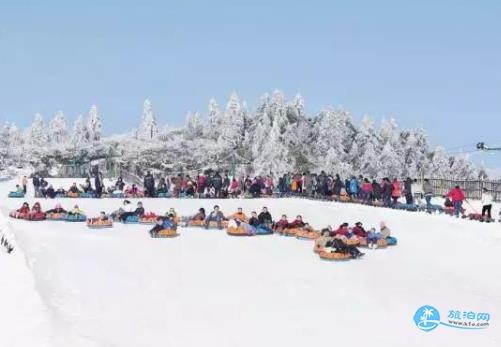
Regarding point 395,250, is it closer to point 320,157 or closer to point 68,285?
point 68,285

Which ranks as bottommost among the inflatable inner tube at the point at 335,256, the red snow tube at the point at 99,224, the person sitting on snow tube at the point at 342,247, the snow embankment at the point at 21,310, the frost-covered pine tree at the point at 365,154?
the snow embankment at the point at 21,310

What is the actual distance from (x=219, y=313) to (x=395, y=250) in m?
11.8

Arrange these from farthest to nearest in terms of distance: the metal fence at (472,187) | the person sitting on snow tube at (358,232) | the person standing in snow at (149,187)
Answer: the person standing in snow at (149,187), the metal fence at (472,187), the person sitting on snow tube at (358,232)

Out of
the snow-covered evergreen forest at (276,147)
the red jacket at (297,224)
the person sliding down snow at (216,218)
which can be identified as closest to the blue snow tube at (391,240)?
the red jacket at (297,224)

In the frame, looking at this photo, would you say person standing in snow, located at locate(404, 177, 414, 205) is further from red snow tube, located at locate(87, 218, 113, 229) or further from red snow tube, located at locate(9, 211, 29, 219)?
red snow tube, located at locate(9, 211, 29, 219)

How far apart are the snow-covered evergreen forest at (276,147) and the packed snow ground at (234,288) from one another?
34786 millimetres

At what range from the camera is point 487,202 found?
37531 millimetres

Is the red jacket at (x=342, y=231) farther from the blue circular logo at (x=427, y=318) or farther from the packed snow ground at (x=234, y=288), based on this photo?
the blue circular logo at (x=427, y=318)

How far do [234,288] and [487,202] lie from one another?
68.8 feet

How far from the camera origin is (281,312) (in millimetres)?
18172

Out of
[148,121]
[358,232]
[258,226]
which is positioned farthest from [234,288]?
[148,121]

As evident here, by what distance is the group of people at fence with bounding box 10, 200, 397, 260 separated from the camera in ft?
85.0

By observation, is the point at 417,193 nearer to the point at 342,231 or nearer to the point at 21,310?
the point at 342,231

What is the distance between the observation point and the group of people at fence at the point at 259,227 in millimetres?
25922
